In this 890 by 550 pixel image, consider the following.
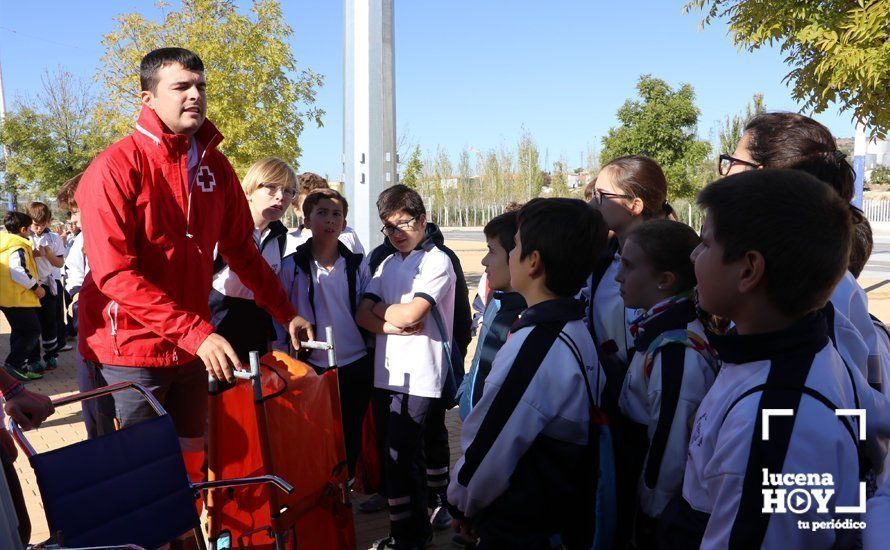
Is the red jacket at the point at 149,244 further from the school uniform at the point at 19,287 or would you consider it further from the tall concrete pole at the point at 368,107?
the school uniform at the point at 19,287

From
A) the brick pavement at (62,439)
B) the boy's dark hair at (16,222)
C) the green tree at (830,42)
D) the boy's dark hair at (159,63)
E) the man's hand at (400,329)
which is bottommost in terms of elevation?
the brick pavement at (62,439)

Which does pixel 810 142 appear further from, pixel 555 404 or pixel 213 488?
pixel 213 488

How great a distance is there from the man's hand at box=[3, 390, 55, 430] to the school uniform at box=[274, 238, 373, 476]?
1.63 metres

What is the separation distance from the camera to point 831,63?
6676mm

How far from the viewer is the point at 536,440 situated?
2.23 metres

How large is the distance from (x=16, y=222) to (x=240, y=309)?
20.2 feet

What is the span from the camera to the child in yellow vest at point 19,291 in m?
8.11

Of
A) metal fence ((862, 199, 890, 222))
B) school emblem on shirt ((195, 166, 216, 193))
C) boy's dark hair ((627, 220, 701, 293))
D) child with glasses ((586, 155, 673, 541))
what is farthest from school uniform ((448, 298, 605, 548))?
metal fence ((862, 199, 890, 222))

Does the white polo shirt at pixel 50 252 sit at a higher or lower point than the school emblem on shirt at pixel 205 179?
lower

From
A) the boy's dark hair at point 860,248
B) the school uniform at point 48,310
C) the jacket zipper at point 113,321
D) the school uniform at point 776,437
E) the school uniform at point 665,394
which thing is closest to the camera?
the school uniform at point 776,437

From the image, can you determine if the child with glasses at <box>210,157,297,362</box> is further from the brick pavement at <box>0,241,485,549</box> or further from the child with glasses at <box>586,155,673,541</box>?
the child with glasses at <box>586,155,673,541</box>

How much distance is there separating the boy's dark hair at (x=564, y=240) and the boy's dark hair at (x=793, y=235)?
0.73 m

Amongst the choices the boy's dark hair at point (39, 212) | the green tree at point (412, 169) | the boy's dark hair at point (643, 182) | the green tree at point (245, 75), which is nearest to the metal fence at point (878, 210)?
the green tree at point (412, 169)

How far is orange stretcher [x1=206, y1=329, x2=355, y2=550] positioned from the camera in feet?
8.93
